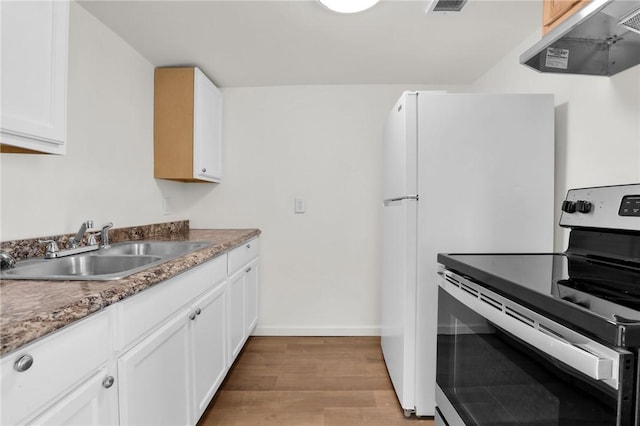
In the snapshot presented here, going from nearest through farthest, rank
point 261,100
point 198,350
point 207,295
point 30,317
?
point 30,317 < point 198,350 < point 207,295 < point 261,100

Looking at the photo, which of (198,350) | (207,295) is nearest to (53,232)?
(207,295)

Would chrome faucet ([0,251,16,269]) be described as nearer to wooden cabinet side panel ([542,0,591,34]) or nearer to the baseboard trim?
the baseboard trim

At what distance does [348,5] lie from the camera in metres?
1.65

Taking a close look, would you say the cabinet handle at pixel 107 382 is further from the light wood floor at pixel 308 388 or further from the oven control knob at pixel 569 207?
the oven control knob at pixel 569 207

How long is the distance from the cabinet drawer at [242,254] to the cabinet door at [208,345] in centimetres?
18

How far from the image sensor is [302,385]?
2139 millimetres

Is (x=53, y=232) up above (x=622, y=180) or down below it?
below

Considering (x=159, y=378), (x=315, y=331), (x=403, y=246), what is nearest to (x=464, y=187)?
(x=403, y=246)

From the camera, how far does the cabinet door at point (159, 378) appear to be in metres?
1.02

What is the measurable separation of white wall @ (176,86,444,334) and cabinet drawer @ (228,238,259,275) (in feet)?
0.69

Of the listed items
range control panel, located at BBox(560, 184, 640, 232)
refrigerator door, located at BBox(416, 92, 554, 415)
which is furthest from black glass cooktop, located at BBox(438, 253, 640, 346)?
refrigerator door, located at BBox(416, 92, 554, 415)

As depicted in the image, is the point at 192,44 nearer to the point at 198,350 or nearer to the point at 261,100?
the point at 261,100

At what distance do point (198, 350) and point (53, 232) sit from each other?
845mm

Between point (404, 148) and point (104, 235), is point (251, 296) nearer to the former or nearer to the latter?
point (104, 235)
